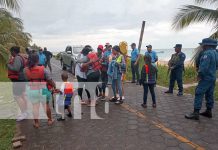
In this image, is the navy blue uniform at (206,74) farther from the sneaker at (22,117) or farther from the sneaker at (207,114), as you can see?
the sneaker at (22,117)

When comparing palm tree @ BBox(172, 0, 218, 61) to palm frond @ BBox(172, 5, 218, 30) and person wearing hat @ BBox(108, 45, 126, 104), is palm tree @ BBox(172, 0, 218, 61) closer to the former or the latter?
palm frond @ BBox(172, 5, 218, 30)

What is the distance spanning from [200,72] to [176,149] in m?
2.05

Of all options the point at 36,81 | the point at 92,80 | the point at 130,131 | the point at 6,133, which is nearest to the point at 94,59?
the point at 92,80

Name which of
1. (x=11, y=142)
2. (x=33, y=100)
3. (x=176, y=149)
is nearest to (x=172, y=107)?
(x=176, y=149)

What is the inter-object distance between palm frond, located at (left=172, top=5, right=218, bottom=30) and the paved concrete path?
4.33 meters

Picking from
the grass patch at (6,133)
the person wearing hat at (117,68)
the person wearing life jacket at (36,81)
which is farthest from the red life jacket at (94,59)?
the grass patch at (6,133)

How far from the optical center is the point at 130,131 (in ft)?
16.4

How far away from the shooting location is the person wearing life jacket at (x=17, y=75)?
17.7 feet

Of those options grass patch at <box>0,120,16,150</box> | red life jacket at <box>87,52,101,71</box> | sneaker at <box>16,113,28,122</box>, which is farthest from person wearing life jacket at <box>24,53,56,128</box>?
red life jacket at <box>87,52,101,71</box>

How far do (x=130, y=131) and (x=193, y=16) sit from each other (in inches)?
256

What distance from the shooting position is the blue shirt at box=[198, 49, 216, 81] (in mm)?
5226

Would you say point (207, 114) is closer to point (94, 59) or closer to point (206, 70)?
point (206, 70)

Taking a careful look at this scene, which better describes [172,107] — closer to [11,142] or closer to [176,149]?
[176,149]

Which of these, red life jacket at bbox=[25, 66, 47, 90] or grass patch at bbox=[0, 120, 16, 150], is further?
red life jacket at bbox=[25, 66, 47, 90]
